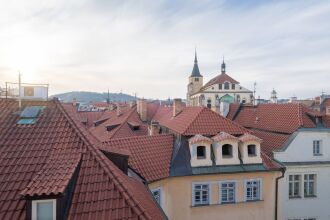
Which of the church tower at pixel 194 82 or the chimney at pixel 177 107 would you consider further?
the church tower at pixel 194 82

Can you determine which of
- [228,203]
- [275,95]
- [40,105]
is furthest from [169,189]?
[275,95]

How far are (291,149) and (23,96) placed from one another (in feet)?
52.0

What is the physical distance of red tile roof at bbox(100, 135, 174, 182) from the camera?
15.5 m

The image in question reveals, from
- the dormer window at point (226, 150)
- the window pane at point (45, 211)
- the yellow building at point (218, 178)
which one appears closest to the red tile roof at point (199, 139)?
the yellow building at point (218, 178)

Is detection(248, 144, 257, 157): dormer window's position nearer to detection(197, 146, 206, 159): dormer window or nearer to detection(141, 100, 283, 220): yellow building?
detection(141, 100, 283, 220): yellow building

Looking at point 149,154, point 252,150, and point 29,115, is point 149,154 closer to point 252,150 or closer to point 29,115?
point 252,150

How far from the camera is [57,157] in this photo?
30.3ft

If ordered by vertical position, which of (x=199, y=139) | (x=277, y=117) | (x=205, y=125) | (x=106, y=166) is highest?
(x=277, y=117)

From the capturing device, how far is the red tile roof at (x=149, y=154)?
15504mm

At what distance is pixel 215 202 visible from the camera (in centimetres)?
1714

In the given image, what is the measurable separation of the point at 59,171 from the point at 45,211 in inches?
46.7

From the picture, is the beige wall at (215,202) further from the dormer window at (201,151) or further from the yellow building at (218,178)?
the dormer window at (201,151)

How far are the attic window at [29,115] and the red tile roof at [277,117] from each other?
15.8 m

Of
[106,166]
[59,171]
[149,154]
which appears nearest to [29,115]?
[59,171]
